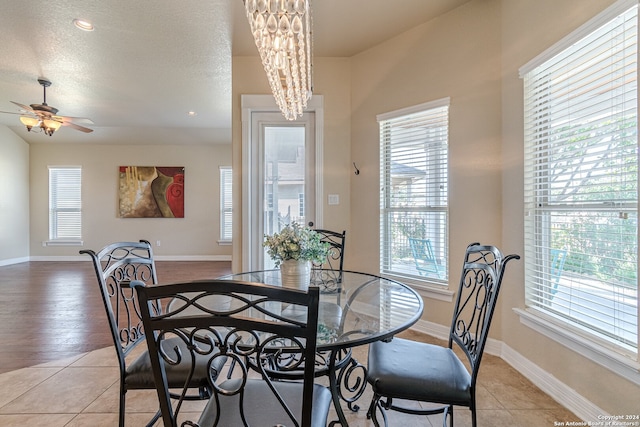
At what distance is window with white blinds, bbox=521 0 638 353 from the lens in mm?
1419

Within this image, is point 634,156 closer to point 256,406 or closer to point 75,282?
point 256,406

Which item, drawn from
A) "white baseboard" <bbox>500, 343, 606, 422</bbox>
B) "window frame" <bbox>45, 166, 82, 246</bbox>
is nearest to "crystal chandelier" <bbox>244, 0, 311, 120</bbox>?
"white baseboard" <bbox>500, 343, 606, 422</bbox>

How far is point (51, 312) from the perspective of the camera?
11.2 feet

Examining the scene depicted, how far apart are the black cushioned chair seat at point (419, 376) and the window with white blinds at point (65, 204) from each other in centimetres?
809

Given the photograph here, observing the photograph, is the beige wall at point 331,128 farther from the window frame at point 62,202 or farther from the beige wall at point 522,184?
the window frame at point 62,202

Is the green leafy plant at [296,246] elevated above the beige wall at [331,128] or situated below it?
below

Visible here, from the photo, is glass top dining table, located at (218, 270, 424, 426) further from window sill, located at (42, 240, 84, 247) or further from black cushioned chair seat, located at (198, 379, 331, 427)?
window sill, located at (42, 240, 84, 247)

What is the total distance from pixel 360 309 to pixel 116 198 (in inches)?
290

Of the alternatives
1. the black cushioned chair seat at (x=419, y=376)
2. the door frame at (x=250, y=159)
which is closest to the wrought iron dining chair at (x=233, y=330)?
the black cushioned chair seat at (x=419, y=376)

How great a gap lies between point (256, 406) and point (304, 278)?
665 millimetres

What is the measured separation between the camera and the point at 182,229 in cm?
687

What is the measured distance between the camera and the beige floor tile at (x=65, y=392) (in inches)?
67.7

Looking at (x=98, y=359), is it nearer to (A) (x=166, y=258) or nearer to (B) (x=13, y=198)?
(A) (x=166, y=258)

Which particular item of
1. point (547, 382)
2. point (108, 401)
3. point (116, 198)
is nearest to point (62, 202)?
point (116, 198)
